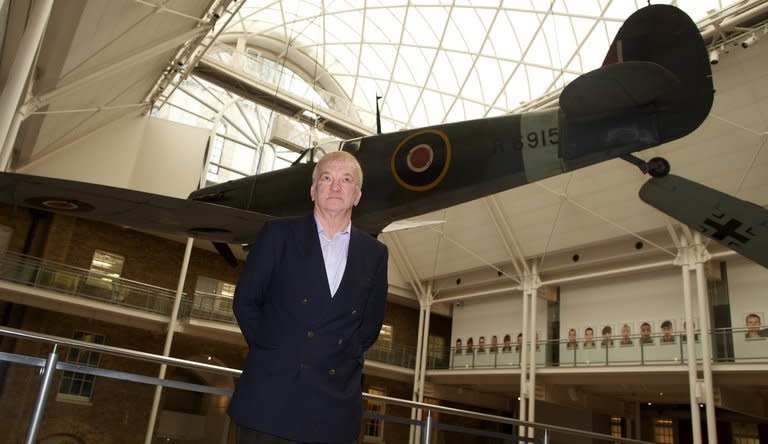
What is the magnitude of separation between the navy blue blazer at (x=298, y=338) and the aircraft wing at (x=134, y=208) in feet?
17.0

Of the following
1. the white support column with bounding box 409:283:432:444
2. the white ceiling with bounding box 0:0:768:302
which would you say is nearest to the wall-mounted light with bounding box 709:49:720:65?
the white ceiling with bounding box 0:0:768:302

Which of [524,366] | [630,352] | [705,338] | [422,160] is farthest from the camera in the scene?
[524,366]

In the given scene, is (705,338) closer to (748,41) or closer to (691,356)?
(691,356)

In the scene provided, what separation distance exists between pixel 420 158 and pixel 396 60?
21688 mm

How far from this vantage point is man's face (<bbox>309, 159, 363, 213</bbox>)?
2.44 metres

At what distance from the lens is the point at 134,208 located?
752 cm

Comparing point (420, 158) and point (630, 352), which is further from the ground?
point (420, 158)

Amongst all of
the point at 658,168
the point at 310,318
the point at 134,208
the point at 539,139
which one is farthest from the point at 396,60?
the point at 310,318

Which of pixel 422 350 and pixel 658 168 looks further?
pixel 422 350

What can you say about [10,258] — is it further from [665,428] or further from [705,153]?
[665,428]

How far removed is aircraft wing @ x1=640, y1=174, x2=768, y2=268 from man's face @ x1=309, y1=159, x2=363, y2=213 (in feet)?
14.8

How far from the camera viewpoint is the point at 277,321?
227 centimetres

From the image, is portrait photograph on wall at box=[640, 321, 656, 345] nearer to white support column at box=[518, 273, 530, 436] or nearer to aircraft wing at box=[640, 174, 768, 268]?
white support column at box=[518, 273, 530, 436]

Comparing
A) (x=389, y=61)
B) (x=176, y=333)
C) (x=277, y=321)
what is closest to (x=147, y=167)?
(x=176, y=333)
